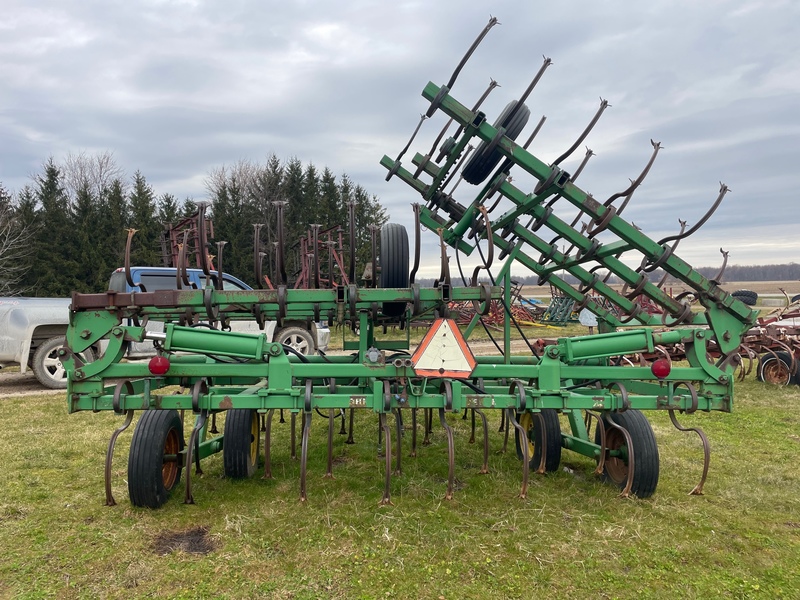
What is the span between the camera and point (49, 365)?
8.96 m

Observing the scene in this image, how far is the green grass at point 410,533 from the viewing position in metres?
2.90

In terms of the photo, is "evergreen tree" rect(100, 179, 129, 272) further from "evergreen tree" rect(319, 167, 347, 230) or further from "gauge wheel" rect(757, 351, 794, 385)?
"gauge wheel" rect(757, 351, 794, 385)

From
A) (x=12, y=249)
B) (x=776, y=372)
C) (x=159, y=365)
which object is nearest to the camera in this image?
(x=159, y=365)

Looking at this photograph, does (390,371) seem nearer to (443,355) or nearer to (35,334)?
(443,355)

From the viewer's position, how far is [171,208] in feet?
85.2

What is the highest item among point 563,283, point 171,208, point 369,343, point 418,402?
point 171,208

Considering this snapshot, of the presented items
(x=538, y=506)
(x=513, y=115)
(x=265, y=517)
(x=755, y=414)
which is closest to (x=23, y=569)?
(x=265, y=517)

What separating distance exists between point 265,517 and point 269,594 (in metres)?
0.93

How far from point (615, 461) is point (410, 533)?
205 centimetres

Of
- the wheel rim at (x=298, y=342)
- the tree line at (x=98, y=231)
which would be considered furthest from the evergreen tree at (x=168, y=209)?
the wheel rim at (x=298, y=342)

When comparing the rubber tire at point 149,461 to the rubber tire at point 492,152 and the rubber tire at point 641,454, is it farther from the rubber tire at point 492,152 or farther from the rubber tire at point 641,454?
the rubber tire at point 492,152

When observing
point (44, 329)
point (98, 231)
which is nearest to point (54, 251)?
point (98, 231)

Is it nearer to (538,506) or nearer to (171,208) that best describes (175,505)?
(538,506)

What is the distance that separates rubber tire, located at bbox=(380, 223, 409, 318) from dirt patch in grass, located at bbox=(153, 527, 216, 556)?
209cm
